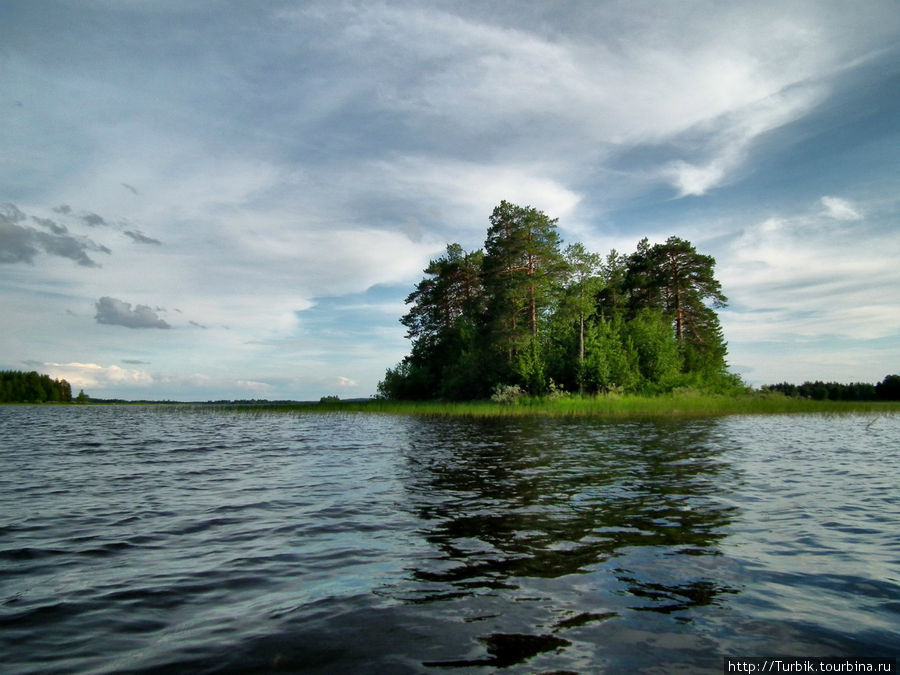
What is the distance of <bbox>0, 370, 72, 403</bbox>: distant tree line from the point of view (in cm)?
14800

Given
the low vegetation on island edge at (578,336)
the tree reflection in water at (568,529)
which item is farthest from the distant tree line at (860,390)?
the tree reflection in water at (568,529)

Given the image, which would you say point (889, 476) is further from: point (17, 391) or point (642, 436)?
point (17, 391)

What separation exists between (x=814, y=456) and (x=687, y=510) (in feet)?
35.9

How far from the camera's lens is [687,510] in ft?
30.9

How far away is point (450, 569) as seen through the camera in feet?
20.9

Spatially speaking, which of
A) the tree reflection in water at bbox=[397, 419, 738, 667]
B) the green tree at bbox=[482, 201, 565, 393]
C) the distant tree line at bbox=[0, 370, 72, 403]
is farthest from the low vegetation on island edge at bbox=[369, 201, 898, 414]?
the distant tree line at bbox=[0, 370, 72, 403]

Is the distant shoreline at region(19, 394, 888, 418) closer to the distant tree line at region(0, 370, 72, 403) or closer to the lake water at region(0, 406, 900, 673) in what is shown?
the lake water at region(0, 406, 900, 673)

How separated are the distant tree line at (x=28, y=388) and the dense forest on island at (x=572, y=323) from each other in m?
146

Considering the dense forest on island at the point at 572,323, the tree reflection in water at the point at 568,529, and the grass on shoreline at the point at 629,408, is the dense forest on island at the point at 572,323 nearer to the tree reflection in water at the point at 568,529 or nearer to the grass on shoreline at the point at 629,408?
the grass on shoreline at the point at 629,408

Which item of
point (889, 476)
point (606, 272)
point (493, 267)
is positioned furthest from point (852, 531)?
point (606, 272)

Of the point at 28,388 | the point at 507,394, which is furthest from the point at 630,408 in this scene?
the point at 28,388

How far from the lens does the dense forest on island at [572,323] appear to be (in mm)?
52281

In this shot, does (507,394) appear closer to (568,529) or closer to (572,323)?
(572,323)

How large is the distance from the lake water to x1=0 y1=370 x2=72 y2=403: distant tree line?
585 feet
